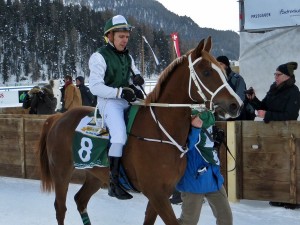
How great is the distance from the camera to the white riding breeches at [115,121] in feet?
14.4

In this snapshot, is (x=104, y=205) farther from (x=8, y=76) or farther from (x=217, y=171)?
(x=8, y=76)

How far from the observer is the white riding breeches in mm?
4379

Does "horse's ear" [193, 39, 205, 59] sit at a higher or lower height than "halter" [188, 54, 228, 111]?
higher

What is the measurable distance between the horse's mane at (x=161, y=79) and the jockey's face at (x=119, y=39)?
59 cm

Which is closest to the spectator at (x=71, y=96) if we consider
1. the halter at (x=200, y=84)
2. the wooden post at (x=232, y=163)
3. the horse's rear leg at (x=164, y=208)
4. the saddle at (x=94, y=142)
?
the wooden post at (x=232, y=163)

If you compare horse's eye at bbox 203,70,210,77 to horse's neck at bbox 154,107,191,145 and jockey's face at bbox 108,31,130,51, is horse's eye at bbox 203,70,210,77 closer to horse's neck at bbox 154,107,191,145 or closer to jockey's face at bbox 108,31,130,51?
horse's neck at bbox 154,107,191,145

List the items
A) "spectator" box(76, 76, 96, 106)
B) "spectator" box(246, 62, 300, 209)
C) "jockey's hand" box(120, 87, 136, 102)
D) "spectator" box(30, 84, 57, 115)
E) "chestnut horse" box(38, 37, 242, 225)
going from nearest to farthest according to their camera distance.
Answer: "chestnut horse" box(38, 37, 242, 225), "jockey's hand" box(120, 87, 136, 102), "spectator" box(246, 62, 300, 209), "spectator" box(30, 84, 57, 115), "spectator" box(76, 76, 96, 106)

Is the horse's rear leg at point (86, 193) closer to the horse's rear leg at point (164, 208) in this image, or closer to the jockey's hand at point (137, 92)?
the jockey's hand at point (137, 92)

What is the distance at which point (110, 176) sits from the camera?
4551 millimetres

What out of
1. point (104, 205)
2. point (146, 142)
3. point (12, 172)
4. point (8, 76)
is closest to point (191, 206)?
point (146, 142)

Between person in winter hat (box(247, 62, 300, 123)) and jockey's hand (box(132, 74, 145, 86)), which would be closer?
jockey's hand (box(132, 74, 145, 86))

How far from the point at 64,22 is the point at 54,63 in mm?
7405

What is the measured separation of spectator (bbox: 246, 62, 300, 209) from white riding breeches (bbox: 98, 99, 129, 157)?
7.81 ft

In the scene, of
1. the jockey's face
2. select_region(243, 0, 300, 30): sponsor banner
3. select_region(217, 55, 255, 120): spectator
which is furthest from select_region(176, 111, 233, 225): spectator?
select_region(243, 0, 300, 30): sponsor banner
